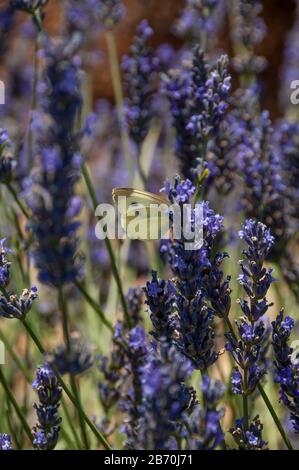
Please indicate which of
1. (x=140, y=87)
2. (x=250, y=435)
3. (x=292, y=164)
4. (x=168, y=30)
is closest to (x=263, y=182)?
(x=292, y=164)

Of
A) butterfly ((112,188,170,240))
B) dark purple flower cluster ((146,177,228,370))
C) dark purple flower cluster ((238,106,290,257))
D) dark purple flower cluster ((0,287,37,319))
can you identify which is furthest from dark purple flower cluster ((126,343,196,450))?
dark purple flower cluster ((238,106,290,257))

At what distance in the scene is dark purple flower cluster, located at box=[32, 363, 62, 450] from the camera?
1856mm

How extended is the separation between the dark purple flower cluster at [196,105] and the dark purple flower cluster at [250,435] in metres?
0.73

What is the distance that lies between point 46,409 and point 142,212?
620 millimetres

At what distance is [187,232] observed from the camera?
1696 millimetres

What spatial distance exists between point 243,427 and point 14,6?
148 centimetres

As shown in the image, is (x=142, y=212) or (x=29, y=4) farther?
(x=29, y=4)

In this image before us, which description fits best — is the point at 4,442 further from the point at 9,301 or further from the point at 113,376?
the point at 113,376

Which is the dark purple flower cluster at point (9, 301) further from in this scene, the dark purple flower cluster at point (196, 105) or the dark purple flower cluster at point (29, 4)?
the dark purple flower cluster at point (29, 4)

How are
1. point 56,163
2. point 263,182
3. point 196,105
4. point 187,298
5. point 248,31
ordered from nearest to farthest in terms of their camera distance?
point 56,163 < point 187,298 < point 196,105 < point 263,182 < point 248,31

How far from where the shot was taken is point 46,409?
1.86 metres

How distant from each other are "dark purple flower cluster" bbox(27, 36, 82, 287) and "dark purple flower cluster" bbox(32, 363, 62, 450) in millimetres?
498

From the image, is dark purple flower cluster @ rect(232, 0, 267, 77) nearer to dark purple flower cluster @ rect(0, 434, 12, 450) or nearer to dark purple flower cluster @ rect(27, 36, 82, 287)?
dark purple flower cluster @ rect(27, 36, 82, 287)

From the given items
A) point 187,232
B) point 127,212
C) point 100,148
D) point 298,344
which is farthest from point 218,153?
point 100,148
